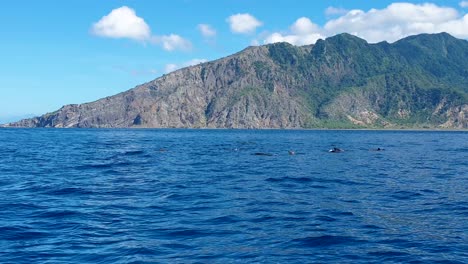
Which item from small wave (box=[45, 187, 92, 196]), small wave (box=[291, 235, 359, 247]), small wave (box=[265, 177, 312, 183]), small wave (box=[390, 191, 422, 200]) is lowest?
small wave (box=[390, 191, 422, 200])

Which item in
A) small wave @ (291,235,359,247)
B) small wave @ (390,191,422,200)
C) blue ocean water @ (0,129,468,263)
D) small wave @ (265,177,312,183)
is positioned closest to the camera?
blue ocean water @ (0,129,468,263)

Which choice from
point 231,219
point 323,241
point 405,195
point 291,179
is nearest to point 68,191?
point 231,219

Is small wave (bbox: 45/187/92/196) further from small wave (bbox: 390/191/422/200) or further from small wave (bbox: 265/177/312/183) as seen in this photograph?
small wave (bbox: 390/191/422/200)

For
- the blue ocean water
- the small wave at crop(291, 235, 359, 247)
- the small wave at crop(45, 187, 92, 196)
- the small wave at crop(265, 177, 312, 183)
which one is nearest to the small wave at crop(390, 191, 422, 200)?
the blue ocean water

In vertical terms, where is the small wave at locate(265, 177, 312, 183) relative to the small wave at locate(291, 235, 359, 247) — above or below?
below

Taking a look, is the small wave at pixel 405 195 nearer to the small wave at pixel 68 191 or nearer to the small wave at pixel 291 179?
the small wave at pixel 291 179

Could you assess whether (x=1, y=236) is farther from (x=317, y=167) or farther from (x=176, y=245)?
(x=317, y=167)

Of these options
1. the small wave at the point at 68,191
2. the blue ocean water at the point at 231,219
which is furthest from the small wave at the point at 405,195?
the small wave at the point at 68,191

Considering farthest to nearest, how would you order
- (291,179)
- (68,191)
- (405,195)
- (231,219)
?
(291,179) → (68,191) → (405,195) → (231,219)

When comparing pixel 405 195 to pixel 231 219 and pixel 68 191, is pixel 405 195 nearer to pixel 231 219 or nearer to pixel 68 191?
pixel 231 219

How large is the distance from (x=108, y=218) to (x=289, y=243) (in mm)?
11707

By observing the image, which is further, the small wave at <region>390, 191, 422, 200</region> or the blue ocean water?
the small wave at <region>390, 191, 422, 200</region>

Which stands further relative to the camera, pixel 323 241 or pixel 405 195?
pixel 405 195

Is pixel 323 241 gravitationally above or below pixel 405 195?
above
